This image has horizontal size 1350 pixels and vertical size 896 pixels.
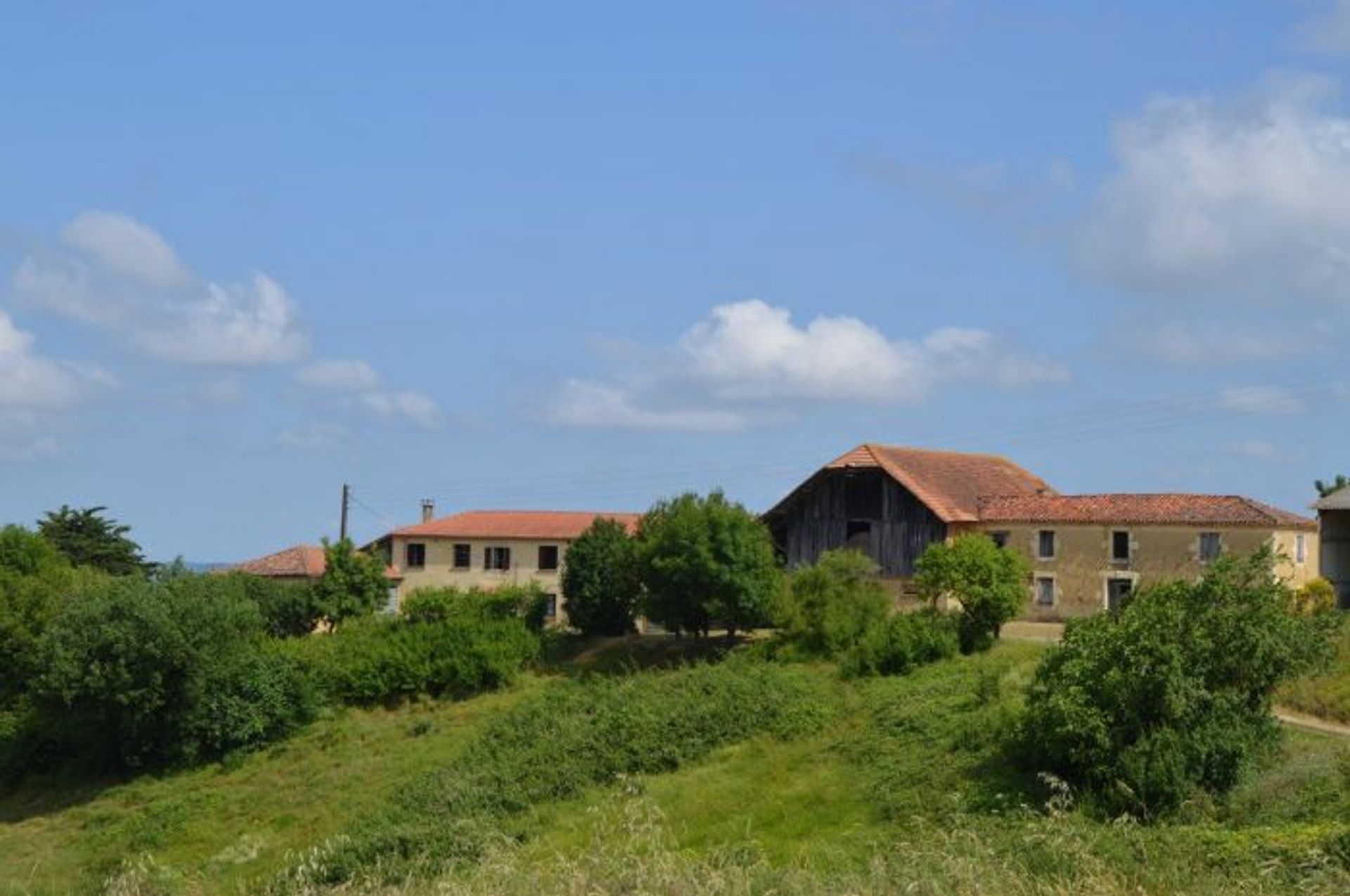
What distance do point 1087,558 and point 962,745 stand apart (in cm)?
1782

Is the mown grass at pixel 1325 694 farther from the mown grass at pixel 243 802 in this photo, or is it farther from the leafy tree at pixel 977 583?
the mown grass at pixel 243 802

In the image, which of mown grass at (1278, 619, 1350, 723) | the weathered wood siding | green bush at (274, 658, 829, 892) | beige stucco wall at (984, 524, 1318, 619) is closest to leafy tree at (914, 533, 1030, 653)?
beige stucco wall at (984, 524, 1318, 619)

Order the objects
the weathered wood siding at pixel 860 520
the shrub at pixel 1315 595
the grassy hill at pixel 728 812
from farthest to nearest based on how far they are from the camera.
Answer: the weathered wood siding at pixel 860 520 → the shrub at pixel 1315 595 → the grassy hill at pixel 728 812

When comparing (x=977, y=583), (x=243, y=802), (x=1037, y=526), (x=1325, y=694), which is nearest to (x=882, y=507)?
(x=1037, y=526)

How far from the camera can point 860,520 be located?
55469 millimetres

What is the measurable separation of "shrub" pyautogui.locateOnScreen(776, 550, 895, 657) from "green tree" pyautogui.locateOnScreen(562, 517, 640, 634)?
7.04 metres

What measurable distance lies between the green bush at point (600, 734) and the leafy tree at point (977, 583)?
5.20 meters

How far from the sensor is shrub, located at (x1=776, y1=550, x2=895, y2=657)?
A: 4806cm

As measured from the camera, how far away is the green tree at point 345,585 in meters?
58.8

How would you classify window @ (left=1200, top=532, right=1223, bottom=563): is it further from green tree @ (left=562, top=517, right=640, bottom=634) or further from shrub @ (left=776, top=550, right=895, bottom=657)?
green tree @ (left=562, top=517, right=640, bottom=634)

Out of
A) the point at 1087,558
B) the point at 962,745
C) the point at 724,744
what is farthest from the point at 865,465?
the point at 962,745

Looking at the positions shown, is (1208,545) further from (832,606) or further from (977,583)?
(832,606)

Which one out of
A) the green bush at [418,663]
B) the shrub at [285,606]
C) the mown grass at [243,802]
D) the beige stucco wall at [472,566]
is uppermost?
the beige stucco wall at [472,566]

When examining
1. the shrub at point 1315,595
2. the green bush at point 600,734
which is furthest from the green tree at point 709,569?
the shrub at point 1315,595
